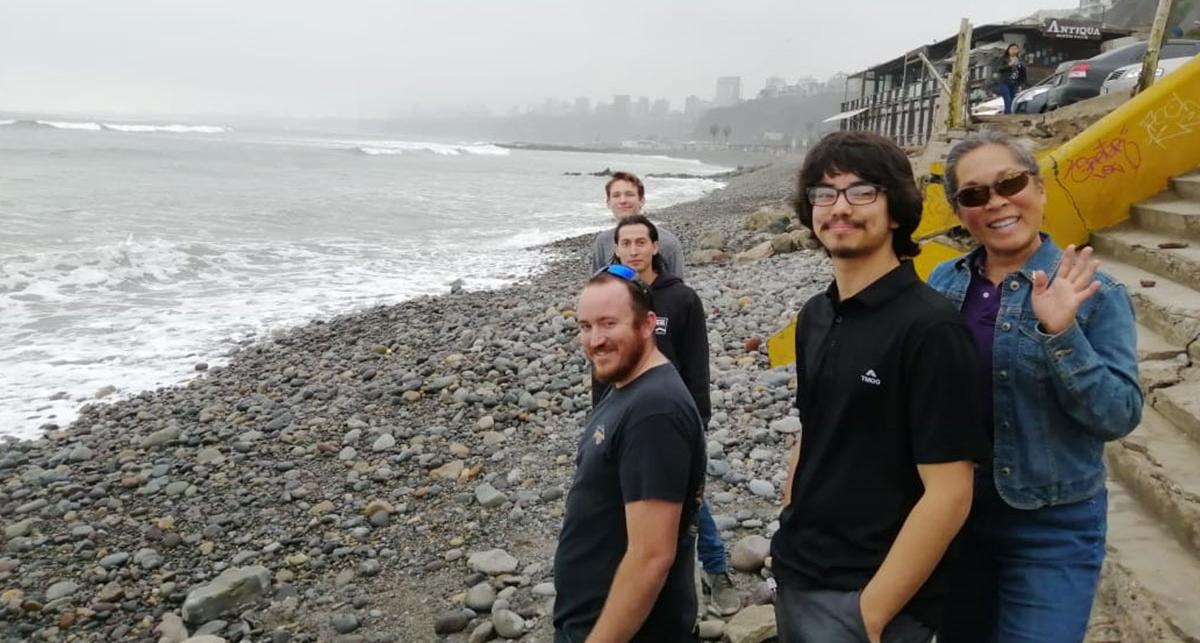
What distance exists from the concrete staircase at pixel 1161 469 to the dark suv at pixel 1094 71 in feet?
31.8

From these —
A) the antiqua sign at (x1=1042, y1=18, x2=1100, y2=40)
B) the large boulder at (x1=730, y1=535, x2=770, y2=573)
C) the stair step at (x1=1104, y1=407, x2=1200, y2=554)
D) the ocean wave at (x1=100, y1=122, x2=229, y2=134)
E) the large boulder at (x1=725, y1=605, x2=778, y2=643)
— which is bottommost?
the ocean wave at (x1=100, y1=122, x2=229, y2=134)

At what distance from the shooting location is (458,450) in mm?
6699

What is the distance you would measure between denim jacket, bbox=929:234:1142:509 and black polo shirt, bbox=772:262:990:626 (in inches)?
10.8

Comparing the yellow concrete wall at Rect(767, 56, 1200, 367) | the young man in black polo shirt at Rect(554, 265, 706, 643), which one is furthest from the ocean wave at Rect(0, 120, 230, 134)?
the young man in black polo shirt at Rect(554, 265, 706, 643)

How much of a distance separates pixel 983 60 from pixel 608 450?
87.8 ft

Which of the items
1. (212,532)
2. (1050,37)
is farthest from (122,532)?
(1050,37)

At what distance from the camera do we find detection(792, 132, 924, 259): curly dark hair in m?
1.91

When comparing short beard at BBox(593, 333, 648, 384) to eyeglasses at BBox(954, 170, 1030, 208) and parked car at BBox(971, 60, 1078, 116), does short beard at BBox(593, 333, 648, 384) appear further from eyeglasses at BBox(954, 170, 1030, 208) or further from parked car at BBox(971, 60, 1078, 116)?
parked car at BBox(971, 60, 1078, 116)

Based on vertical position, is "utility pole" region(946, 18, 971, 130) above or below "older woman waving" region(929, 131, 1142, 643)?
above

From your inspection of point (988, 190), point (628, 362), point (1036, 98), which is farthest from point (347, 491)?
point (1036, 98)

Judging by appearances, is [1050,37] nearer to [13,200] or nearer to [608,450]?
[608,450]

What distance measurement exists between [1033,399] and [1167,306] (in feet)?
9.99

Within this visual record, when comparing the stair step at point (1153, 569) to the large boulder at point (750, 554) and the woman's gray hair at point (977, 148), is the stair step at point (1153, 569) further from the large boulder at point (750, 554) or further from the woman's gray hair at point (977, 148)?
the large boulder at point (750, 554)

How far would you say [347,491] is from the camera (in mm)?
6215
